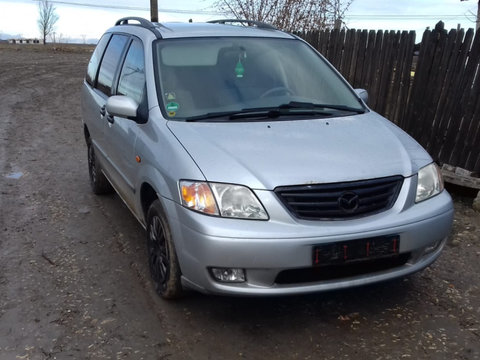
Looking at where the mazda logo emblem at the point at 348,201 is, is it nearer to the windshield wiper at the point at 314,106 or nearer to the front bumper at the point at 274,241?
the front bumper at the point at 274,241

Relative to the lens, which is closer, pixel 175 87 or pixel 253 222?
pixel 253 222

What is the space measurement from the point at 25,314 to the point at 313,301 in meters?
1.89

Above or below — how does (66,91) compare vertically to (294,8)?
below

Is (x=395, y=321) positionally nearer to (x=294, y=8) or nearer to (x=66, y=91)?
(x=294, y=8)

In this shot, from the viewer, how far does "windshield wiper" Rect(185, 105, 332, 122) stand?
145 inches

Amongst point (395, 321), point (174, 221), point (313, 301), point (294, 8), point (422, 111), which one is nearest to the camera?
point (174, 221)

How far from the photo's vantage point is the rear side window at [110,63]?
492cm

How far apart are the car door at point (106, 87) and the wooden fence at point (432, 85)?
11.5 ft

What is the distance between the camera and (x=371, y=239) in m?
2.97

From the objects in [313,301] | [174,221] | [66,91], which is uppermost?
[174,221]

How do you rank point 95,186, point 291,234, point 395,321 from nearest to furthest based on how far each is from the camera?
point 291,234
point 395,321
point 95,186

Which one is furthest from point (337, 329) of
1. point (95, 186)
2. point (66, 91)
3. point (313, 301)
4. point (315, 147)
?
point (66, 91)

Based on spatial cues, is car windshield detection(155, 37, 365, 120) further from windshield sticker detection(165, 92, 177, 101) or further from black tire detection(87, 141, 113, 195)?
black tire detection(87, 141, 113, 195)

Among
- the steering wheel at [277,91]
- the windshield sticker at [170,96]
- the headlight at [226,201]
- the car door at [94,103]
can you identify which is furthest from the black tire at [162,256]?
the car door at [94,103]
